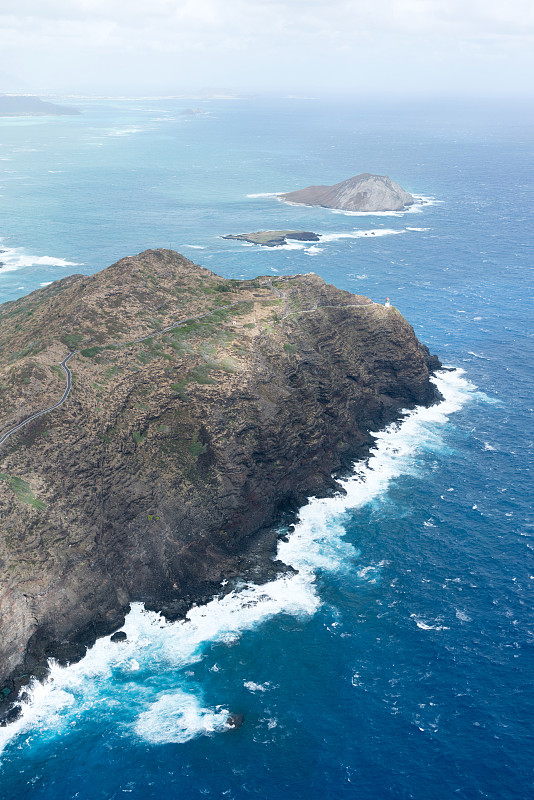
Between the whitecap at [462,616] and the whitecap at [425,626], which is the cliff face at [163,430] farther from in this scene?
the whitecap at [462,616]

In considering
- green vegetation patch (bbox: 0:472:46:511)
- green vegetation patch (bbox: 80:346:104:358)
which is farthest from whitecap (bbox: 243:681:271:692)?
green vegetation patch (bbox: 80:346:104:358)

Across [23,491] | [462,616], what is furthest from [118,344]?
[462,616]

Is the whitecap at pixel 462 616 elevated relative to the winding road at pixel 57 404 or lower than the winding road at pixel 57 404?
lower

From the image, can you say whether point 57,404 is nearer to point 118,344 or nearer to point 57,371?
point 57,371

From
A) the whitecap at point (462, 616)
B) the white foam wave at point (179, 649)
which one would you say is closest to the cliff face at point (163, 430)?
the white foam wave at point (179, 649)

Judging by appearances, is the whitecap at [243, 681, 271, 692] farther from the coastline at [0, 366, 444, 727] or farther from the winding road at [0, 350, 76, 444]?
the winding road at [0, 350, 76, 444]

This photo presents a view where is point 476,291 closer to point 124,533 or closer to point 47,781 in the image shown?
point 124,533

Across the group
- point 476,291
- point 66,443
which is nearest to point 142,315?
point 66,443
